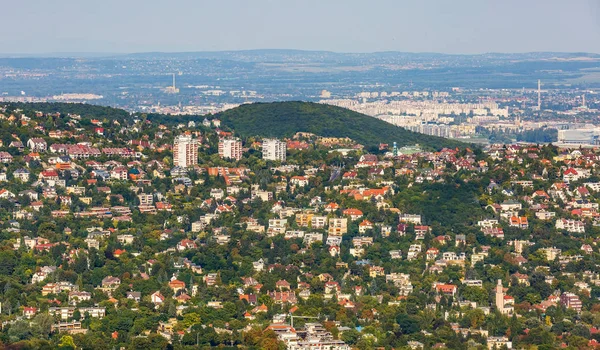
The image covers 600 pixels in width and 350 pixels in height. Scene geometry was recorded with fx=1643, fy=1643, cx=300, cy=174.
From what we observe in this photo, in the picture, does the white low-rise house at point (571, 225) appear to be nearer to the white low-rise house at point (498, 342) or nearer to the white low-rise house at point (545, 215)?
the white low-rise house at point (545, 215)

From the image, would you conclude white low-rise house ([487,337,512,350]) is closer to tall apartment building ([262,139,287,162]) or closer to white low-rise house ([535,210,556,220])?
white low-rise house ([535,210,556,220])

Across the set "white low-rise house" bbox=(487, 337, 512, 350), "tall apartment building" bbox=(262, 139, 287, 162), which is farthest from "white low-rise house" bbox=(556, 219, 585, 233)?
"tall apartment building" bbox=(262, 139, 287, 162)

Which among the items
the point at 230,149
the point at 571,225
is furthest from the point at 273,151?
the point at 571,225

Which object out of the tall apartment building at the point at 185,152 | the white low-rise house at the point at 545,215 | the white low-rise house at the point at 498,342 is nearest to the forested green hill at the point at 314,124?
the tall apartment building at the point at 185,152

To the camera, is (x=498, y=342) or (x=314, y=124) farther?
(x=314, y=124)

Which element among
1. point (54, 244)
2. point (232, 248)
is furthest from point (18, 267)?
point (232, 248)

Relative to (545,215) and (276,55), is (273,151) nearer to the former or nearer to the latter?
(545,215)
